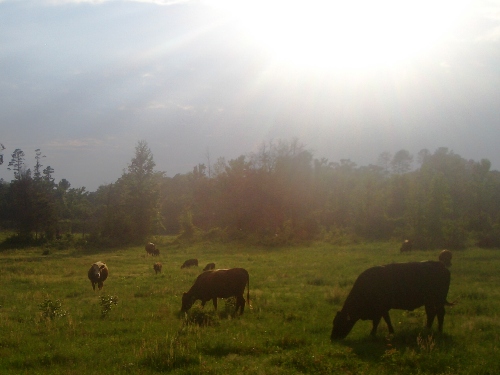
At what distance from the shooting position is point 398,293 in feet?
→ 35.1

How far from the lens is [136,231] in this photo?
56406 mm

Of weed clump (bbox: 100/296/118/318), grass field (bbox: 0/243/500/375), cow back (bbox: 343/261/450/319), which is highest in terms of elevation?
cow back (bbox: 343/261/450/319)

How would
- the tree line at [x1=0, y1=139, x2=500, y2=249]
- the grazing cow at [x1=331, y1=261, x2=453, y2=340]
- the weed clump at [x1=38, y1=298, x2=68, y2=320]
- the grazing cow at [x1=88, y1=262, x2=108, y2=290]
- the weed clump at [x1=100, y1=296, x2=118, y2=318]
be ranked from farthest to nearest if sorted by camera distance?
the tree line at [x1=0, y1=139, x2=500, y2=249]
the grazing cow at [x1=88, y1=262, x2=108, y2=290]
the weed clump at [x1=100, y1=296, x2=118, y2=318]
the weed clump at [x1=38, y1=298, x2=68, y2=320]
the grazing cow at [x1=331, y1=261, x2=453, y2=340]

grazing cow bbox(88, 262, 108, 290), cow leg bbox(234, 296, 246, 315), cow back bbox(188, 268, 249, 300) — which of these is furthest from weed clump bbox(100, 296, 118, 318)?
grazing cow bbox(88, 262, 108, 290)

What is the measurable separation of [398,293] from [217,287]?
5.91 m

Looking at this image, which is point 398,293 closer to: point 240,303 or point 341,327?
point 341,327

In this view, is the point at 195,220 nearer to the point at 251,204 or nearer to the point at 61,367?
the point at 251,204

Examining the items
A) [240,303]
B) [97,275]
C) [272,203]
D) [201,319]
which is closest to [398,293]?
[240,303]

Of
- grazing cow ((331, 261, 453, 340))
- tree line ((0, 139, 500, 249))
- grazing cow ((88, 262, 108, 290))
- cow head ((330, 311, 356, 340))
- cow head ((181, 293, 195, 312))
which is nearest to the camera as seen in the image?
cow head ((330, 311, 356, 340))

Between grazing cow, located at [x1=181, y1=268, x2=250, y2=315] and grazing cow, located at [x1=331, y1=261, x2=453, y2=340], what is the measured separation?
13.8 feet

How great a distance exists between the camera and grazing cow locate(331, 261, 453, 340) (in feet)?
34.9

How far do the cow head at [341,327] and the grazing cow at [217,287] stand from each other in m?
4.15

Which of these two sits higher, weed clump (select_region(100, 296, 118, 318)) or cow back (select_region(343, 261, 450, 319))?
cow back (select_region(343, 261, 450, 319))

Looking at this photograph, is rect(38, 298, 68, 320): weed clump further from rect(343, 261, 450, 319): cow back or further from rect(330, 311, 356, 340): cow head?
rect(343, 261, 450, 319): cow back
